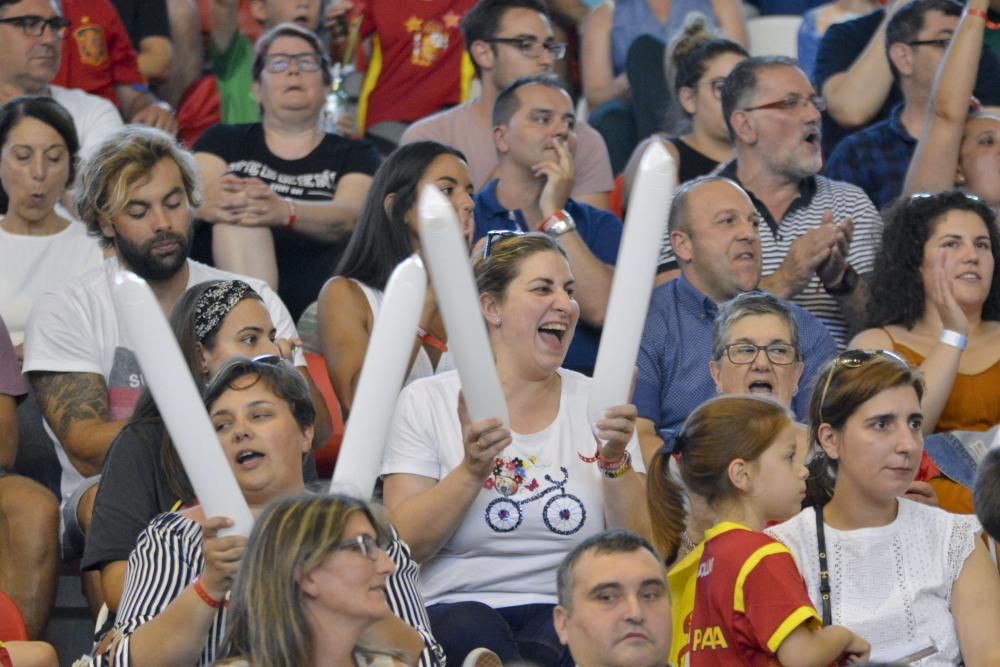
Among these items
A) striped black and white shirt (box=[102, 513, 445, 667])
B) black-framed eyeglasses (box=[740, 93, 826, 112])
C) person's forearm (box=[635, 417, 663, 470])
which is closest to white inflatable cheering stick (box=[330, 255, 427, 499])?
striped black and white shirt (box=[102, 513, 445, 667])

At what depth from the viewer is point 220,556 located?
9.75 ft

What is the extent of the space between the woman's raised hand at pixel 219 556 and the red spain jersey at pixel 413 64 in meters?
4.20

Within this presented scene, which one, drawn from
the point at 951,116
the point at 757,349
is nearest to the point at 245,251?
the point at 757,349

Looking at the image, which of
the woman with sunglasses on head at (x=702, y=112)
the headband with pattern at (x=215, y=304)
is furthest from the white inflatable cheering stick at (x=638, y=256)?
the woman with sunglasses on head at (x=702, y=112)

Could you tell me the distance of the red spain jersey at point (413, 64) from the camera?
716 centimetres

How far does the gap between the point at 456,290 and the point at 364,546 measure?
50cm

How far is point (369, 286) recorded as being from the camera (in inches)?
196

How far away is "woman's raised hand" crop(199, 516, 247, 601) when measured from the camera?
2.90m

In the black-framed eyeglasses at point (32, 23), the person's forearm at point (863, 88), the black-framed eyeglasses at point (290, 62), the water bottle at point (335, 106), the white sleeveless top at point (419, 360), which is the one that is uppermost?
the person's forearm at point (863, 88)

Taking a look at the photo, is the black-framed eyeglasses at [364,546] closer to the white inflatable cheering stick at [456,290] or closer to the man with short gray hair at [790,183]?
the white inflatable cheering stick at [456,290]

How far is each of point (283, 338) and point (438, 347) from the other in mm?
566

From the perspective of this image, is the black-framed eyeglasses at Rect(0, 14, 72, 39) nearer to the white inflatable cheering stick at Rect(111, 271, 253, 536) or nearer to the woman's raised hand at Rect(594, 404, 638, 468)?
the woman's raised hand at Rect(594, 404, 638, 468)

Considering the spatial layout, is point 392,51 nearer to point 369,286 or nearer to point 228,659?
point 369,286

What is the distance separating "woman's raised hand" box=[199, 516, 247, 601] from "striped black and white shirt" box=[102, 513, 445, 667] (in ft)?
0.74
